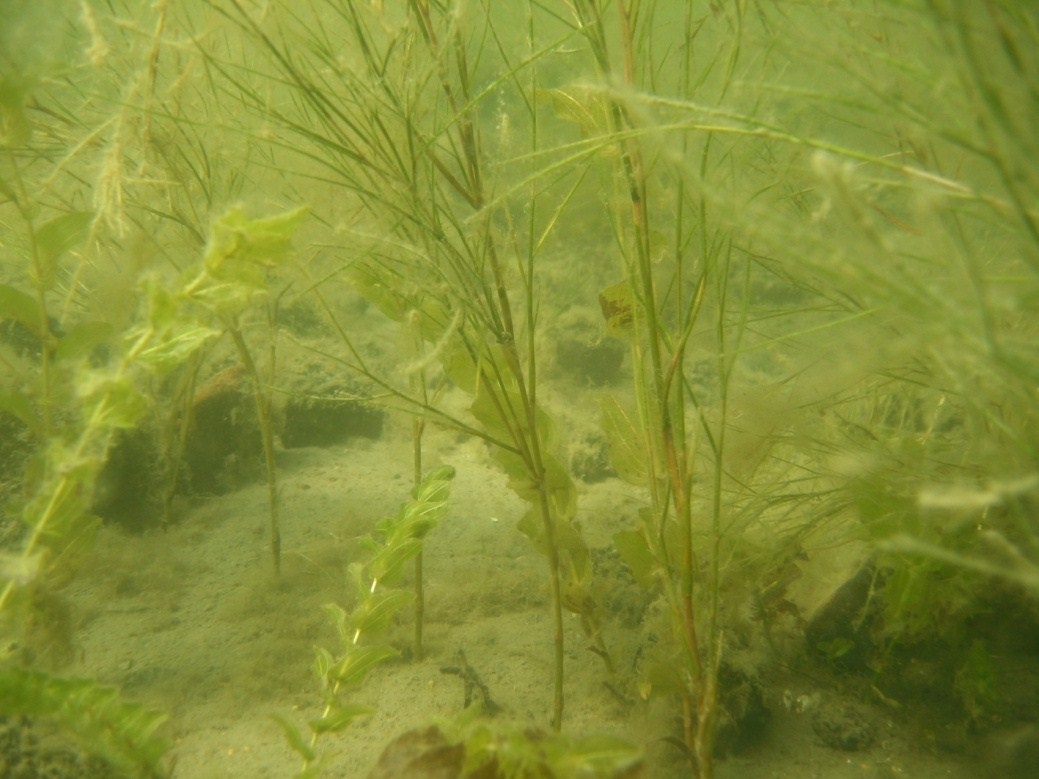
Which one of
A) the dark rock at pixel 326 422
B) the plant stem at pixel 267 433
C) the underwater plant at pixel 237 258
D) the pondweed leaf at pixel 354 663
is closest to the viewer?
the underwater plant at pixel 237 258

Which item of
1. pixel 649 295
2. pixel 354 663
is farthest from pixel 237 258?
pixel 354 663

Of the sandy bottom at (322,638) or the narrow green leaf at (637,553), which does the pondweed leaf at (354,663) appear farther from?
the narrow green leaf at (637,553)

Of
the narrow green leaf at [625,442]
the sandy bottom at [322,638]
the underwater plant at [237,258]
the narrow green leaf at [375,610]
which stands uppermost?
the underwater plant at [237,258]

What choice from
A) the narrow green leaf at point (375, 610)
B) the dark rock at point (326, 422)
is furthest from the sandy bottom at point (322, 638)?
the dark rock at point (326, 422)

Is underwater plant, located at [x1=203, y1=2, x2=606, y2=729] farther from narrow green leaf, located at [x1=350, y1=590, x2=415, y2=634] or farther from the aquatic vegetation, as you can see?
narrow green leaf, located at [x1=350, y1=590, x2=415, y2=634]

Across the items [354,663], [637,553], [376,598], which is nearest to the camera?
[354,663]

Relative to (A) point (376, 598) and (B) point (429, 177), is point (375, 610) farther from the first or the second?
(B) point (429, 177)

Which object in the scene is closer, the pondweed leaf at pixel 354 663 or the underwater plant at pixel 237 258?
the underwater plant at pixel 237 258

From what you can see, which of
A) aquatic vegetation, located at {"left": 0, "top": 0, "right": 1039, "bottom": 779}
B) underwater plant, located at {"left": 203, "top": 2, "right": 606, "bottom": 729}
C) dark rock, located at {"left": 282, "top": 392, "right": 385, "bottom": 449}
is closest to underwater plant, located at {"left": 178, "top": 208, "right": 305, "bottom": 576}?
aquatic vegetation, located at {"left": 0, "top": 0, "right": 1039, "bottom": 779}

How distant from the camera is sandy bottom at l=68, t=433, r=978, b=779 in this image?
2.20 meters

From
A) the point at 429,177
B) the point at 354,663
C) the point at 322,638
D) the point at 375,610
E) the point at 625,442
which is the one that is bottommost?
the point at 322,638

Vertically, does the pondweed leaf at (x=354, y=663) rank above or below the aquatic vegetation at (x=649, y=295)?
below

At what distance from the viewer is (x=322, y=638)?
9.53 feet

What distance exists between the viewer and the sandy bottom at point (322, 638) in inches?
86.7
